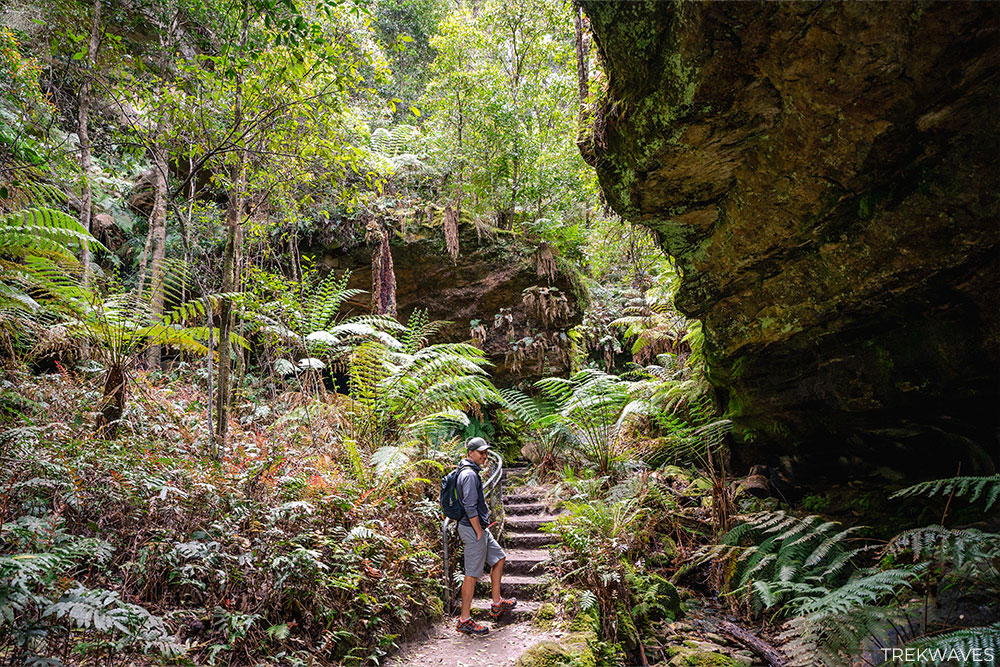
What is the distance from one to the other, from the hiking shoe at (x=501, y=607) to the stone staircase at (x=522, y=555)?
62 mm

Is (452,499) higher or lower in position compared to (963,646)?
higher

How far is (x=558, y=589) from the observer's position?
414 cm

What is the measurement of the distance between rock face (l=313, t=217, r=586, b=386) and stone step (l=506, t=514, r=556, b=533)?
3612 millimetres

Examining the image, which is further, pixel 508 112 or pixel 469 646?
pixel 508 112

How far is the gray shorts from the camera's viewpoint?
4.00 m

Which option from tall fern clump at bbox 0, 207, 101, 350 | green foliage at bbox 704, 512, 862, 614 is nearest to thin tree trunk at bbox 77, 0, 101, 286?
tall fern clump at bbox 0, 207, 101, 350

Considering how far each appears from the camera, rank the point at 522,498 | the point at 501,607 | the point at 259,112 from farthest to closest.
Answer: the point at 522,498 < the point at 259,112 < the point at 501,607

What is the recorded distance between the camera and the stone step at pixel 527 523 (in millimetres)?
5805

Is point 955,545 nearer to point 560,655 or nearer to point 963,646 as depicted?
point 963,646

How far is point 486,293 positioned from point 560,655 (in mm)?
6885

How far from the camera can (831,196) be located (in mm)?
3586

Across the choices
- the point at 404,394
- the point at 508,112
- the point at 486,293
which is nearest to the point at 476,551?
the point at 404,394

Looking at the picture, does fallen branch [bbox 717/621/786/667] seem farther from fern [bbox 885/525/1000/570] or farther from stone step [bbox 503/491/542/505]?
stone step [bbox 503/491/542/505]

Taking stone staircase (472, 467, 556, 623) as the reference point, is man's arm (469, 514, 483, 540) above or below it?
above
